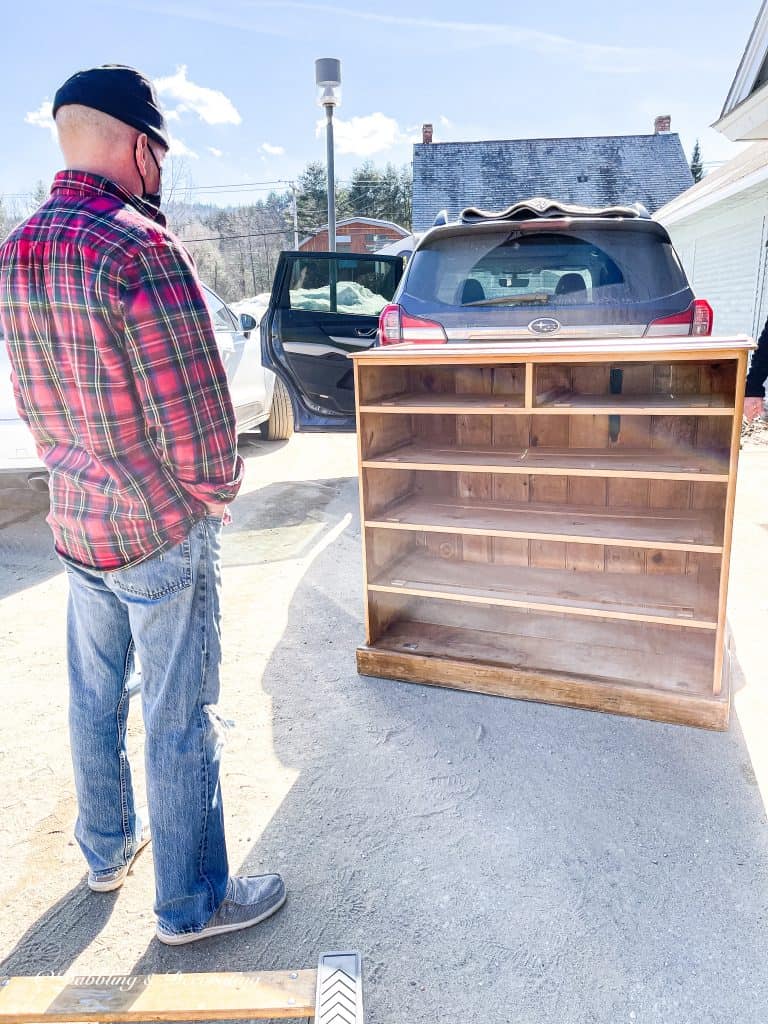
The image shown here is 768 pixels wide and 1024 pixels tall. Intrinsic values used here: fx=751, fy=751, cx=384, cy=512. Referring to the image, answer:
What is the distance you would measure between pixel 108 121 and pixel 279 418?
6.76 meters

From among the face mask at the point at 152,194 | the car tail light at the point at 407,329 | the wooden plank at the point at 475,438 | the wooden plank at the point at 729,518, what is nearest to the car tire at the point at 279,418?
the car tail light at the point at 407,329

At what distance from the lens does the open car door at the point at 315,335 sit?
614 centimetres

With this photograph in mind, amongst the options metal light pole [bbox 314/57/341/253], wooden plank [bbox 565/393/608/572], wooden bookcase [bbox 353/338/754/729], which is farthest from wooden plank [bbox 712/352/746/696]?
metal light pole [bbox 314/57/341/253]

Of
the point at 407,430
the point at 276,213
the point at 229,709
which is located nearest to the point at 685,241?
the point at 407,430

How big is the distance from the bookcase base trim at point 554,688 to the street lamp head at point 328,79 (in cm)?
787

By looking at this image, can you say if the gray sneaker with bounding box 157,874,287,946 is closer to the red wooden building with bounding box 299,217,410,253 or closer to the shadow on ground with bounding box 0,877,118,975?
the shadow on ground with bounding box 0,877,118,975

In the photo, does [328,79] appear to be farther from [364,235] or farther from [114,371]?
[364,235]

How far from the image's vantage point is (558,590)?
3.25 m

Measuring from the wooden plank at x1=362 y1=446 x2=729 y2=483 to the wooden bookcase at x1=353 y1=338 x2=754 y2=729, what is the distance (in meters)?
0.01

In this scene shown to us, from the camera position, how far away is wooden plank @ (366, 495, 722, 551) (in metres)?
2.87

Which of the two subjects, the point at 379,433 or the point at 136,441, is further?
the point at 379,433

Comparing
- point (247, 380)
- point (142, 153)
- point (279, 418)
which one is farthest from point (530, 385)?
point (279, 418)

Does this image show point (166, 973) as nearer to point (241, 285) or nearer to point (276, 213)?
point (241, 285)

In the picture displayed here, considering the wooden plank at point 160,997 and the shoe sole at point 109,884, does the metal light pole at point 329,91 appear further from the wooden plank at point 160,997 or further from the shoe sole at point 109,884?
the wooden plank at point 160,997
